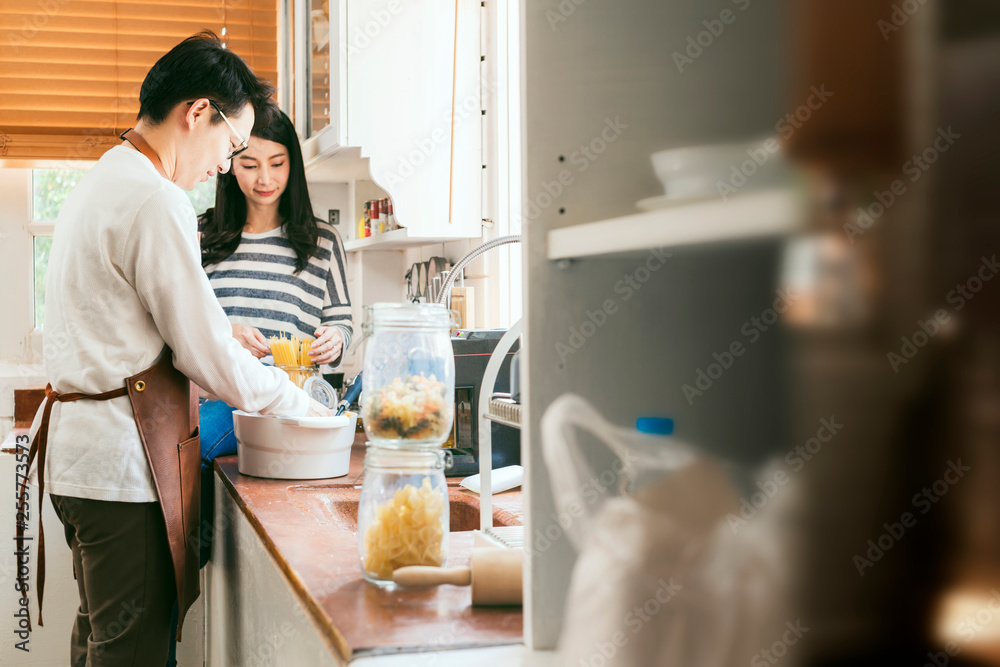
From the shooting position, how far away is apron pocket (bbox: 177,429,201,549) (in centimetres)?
159

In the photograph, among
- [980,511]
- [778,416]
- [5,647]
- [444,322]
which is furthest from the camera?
[5,647]

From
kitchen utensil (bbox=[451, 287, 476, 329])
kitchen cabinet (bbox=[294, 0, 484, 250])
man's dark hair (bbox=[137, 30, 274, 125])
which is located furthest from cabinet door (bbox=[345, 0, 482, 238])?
man's dark hair (bbox=[137, 30, 274, 125])

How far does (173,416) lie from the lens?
156 cm

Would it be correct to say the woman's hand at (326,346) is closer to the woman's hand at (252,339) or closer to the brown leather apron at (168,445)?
the woman's hand at (252,339)

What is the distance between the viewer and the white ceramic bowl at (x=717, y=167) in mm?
461

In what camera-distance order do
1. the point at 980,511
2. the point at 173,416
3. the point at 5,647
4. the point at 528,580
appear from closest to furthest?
the point at 980,511, the point at 528,580, the point at 173,416, the point at 5,647

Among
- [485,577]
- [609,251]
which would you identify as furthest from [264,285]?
[609,251]

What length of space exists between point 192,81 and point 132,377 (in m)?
0.58

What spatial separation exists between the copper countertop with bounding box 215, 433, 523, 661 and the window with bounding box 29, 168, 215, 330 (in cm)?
259

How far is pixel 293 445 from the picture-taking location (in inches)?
63.7

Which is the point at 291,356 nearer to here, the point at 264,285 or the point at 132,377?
the point at 132,377

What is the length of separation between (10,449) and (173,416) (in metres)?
1.04

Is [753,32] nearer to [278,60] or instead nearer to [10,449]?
[10,449]

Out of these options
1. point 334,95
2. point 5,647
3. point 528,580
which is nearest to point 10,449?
point 5,647
